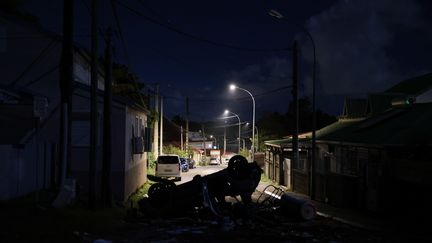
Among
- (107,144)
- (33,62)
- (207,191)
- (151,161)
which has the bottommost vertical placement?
(151,161)

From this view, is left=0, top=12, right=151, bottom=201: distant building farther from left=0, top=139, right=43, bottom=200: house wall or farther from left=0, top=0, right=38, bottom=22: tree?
left=0, top=0, right=38, bottom=22: tree

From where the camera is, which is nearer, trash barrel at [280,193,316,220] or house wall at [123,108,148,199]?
trash barrel at [280,193,316,220]

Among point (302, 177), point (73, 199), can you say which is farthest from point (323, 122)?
point (73, 199)

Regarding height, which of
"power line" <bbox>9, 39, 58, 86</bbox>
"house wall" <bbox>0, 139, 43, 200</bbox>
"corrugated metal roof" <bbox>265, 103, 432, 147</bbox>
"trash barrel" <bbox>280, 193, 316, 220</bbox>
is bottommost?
"trash barrel" <bbox>280, 193, 316, 220</bbox>

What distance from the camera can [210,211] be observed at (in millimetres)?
16750

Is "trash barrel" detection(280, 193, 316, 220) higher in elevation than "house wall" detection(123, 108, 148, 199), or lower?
lower

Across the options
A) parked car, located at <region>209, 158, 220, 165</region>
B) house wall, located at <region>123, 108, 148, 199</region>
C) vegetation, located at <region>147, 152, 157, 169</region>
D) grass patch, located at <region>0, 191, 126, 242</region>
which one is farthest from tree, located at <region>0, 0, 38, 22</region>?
parked car, located at <region>209, 158, 220, 165</region>

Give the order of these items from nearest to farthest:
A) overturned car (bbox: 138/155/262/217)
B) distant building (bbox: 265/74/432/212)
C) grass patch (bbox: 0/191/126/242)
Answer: grass patch (bbox: 0/191/126/242) < overturned car (bbox: 138/155/262/217) < distant building (bbox: 265/74/432/212)

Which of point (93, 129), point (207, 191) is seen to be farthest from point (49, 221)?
point (207, 191)

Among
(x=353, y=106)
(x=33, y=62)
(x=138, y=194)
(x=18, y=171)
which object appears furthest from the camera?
(x=353, y=106)

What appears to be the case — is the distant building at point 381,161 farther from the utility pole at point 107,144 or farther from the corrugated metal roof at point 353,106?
the utility pole at point 107,144

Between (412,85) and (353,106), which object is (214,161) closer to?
(353,106)

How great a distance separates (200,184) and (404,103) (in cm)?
1284

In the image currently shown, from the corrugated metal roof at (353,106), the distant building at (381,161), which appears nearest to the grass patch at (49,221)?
the distant building at (381,161)
